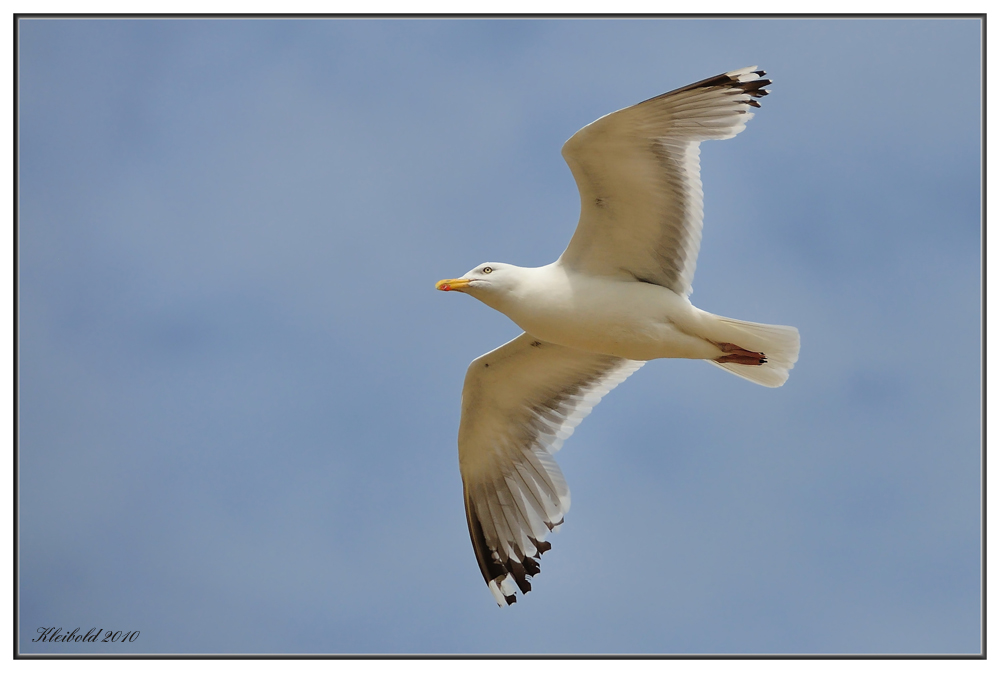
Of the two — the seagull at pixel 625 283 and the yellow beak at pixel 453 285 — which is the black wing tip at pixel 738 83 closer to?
the seagull at pixel 625 283

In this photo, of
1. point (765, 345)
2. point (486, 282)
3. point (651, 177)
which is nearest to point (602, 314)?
point (486, 282)

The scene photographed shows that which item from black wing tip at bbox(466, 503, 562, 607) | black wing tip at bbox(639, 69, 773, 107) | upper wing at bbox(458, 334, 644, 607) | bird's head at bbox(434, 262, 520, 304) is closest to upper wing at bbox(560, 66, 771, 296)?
black wing tip at bbox(639, 69, 773, 107)

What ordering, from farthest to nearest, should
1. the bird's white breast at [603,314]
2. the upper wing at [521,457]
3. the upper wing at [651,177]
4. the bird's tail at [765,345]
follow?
the upper wing at [521,457], the bird's tail at [765,345], the bird's white breast at [603,314], the upper wing at [651,177]

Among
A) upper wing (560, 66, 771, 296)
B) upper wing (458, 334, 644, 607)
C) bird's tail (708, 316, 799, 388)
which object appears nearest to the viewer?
upper wing (560, 66, 771, 296)

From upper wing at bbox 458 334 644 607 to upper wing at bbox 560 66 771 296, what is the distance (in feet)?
3.64

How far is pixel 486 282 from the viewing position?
6.96 metres

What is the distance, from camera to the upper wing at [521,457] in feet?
26.5

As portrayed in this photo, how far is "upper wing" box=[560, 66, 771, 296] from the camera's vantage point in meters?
6.60

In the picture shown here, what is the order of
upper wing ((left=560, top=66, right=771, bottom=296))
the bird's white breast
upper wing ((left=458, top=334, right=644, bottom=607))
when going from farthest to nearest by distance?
upper wing ((left=458, top=334, right=644, bottom=607)) < the bird's white breast < upper wing ((left=560, top=66, right=771, bottom=296))

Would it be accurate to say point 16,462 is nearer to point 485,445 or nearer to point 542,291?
point 485,445

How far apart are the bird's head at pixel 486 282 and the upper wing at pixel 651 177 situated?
0.43 m

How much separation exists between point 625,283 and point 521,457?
5.86 ft

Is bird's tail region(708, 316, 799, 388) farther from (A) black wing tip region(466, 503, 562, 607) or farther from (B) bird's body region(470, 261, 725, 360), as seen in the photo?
(A) black wing tip region(466, 503, 562, 607)

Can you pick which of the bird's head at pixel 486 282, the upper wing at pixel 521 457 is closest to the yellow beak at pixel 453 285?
the bird's head at pixel 486 282
